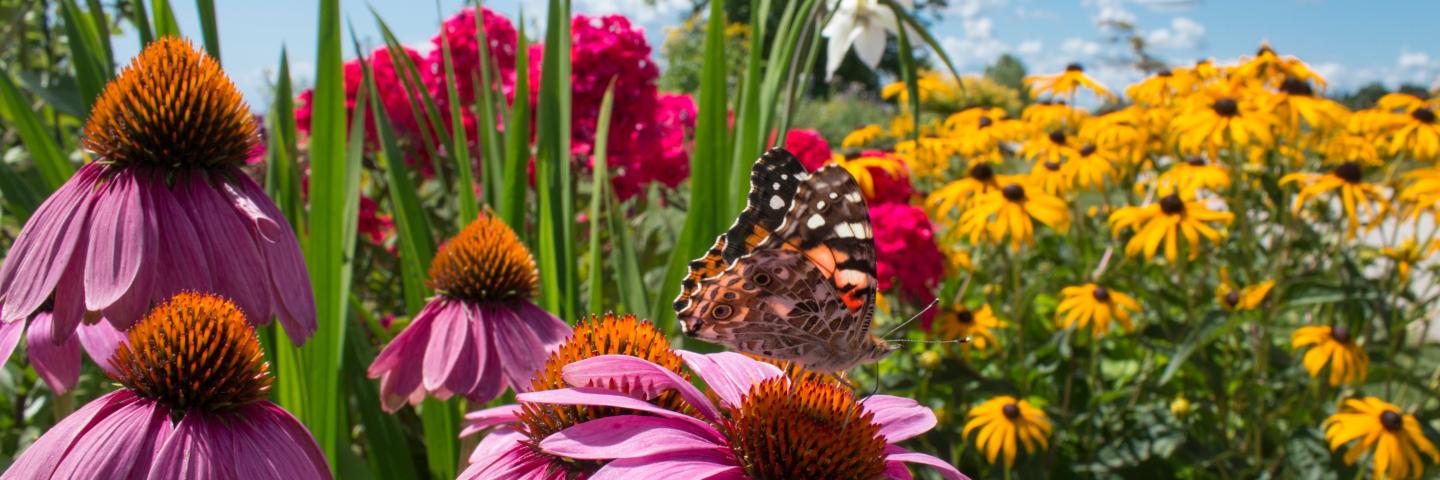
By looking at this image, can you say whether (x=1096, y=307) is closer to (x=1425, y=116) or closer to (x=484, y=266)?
(x=1425, y=116)

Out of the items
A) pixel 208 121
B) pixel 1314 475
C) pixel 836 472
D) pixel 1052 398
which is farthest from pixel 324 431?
pixel 1314 475

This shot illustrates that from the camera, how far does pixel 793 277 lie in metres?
0.94

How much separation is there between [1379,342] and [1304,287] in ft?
1.76

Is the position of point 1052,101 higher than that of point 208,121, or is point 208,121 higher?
point 208,121

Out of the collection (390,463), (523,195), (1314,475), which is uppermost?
(523,195)

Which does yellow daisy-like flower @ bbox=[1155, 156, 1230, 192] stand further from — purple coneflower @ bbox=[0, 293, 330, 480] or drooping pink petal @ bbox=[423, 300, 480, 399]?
purple coneflower @ bbox=[0, 293, 330, 480]

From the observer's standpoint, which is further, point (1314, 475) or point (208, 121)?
point (1314, 475)

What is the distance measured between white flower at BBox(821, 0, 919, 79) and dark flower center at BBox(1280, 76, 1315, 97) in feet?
4.46

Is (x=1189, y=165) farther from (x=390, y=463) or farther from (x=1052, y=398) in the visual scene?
(x=390, y=463)

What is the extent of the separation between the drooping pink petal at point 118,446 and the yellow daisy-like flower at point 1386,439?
7.40 ft

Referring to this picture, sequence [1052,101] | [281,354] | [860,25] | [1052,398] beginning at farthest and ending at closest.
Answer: [1052,101]
[1052,398]
[860,25]
[281,354]

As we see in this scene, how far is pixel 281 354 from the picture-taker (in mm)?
1096

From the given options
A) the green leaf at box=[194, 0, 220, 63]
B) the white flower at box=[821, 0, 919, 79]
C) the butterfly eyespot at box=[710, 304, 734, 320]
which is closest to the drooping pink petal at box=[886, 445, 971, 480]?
the butterfly eyespot at box=[710, 304, 734, 320]

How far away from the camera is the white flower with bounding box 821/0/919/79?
→ 2061mm
